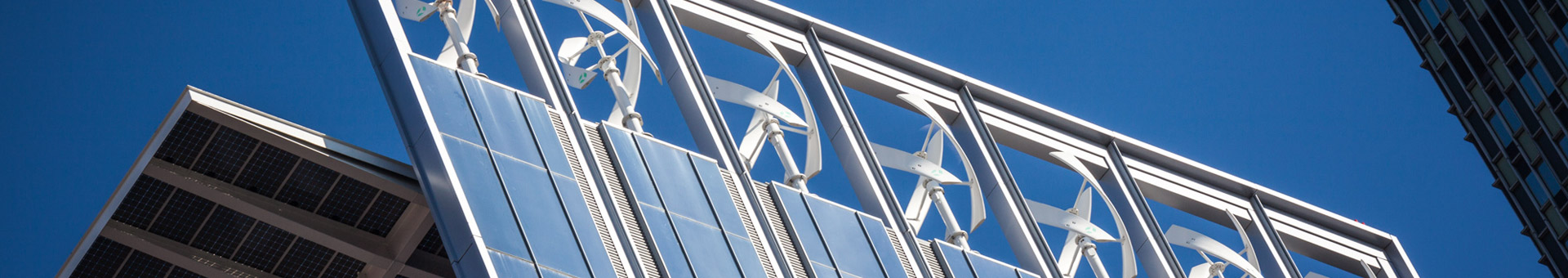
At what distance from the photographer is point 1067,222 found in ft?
142

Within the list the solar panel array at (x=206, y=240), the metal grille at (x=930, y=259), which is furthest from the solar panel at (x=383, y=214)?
the metal grille at (x=930, y=259)

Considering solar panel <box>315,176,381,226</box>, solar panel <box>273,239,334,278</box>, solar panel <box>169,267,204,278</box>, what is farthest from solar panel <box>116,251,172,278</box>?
solar panel <box>315,176,381,226</box>

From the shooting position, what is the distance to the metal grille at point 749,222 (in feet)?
105

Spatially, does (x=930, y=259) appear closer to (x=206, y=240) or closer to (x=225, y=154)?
(x=225, y=154)

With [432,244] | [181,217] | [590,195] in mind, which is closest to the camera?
[590,195]

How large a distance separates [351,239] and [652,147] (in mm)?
5633

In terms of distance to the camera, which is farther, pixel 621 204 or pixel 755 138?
pixel 755 138

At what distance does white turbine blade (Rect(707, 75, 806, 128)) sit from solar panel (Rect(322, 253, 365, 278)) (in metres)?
8.39

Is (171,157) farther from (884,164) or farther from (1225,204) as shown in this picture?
(1225,204)

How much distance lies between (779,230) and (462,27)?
7198 mm

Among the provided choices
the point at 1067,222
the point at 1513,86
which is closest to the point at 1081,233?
the point at 1067,222

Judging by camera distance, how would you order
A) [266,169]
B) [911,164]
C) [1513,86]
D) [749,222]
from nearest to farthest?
[266,169] < [749,222] < [911,164] < [1513,86]

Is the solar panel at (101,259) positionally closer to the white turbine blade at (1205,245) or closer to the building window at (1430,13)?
the white turbine blade at (1205,245)

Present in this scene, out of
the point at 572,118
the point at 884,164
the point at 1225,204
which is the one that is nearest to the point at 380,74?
the point at 572,118
